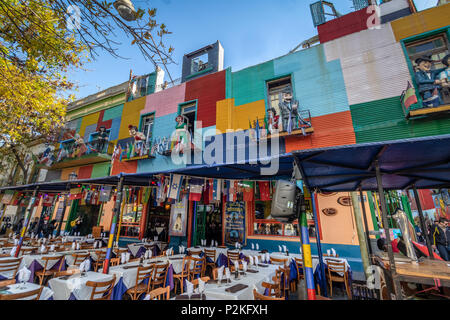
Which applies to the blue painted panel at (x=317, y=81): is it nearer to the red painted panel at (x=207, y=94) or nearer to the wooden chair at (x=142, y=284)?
the red painted panel at (x=207, y=94)

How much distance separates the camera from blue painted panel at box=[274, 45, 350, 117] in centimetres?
899

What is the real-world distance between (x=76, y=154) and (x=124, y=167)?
4334 mm

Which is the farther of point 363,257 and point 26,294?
point 363,257

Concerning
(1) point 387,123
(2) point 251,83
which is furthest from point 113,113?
(1) point 387,123

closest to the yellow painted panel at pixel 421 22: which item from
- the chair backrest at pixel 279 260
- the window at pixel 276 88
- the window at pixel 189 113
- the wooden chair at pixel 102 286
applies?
the window at pixel 276 88

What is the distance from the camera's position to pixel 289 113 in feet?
→ 29.5

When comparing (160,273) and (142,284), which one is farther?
(160,273)

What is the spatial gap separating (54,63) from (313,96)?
10.2 metres

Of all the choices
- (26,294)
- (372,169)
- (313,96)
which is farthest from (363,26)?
(26,294)

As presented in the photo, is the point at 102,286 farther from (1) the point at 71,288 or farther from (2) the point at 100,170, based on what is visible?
(2) the point at 100,170

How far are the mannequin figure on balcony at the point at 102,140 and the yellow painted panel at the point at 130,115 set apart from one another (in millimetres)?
1282

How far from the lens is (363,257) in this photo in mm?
7848

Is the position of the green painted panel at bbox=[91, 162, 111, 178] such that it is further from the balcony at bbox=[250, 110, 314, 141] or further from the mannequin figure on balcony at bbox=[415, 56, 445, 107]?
the mannequin figure on balcony at bbox=[415, 56, 445, 107]
